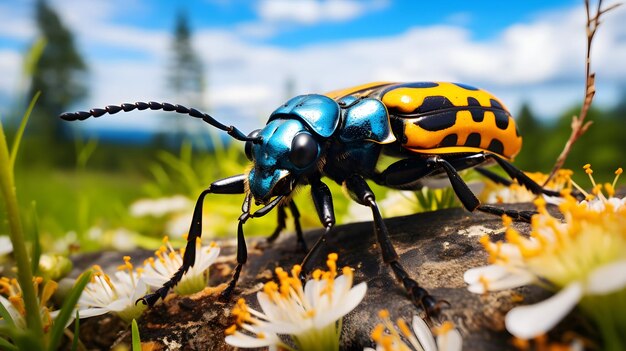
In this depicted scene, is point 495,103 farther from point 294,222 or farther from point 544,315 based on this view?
point 544,315

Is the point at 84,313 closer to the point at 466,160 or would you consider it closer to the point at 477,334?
the point at 477,334

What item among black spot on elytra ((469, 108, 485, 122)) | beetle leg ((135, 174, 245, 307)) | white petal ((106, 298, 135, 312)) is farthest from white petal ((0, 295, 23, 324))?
black spot on elytra ((469, 108, 485, 122))

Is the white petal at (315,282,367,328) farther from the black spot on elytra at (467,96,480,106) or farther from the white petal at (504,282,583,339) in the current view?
the black spot on elytra at (467,96,480,106)

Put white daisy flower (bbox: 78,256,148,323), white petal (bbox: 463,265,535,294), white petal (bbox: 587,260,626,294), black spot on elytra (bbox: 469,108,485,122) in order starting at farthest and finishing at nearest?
black spot on elytra (bbox: 469,108,485,122), white daisy flower (bbox: 78,256,148,323), white petal (bbox: 463,265,535,294), white petal (bbox: 587,260,626,294)

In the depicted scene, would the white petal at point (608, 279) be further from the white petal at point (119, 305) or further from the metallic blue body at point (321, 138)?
the white petal at point (119, 305)

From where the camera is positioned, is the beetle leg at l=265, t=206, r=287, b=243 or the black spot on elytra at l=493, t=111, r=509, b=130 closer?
the black spot on elytra at l=493, t=111, r=509, b=130

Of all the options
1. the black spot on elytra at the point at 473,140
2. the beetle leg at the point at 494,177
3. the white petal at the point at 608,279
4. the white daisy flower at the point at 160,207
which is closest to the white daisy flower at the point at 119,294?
the black spot on elytra at the point at 473,140
